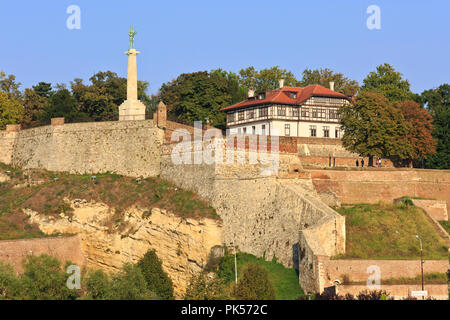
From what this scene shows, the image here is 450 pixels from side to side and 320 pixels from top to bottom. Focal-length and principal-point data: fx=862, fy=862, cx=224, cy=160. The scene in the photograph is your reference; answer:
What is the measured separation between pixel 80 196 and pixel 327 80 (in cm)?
4891

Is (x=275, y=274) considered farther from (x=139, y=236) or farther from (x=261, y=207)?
(x=139, y=236)

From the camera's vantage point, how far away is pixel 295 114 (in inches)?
3831

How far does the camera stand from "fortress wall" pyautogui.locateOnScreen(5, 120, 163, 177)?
83625mm

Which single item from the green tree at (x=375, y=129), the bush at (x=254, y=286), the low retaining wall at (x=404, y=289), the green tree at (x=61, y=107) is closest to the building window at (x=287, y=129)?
the green tree at (x=375, y=129)

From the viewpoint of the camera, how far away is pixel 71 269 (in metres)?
72.4

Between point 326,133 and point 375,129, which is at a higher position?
point 326,133

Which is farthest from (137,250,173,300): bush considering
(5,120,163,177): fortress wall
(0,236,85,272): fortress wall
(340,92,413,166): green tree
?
(340,92,413,166): green tree

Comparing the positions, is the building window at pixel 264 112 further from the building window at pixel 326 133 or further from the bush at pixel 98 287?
the bush at pixel 98 287

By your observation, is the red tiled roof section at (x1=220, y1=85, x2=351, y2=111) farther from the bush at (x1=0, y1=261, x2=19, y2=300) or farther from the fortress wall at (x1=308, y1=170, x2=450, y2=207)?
the bush at (x1=0, y1=261, x2=19, y2=300)

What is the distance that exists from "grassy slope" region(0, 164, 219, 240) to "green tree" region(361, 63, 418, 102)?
117 feet

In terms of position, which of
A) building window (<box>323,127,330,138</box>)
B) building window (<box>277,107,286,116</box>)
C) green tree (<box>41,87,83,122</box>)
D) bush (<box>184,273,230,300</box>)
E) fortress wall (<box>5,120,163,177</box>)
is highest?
green tree (<box>41,87,83,122</box>)

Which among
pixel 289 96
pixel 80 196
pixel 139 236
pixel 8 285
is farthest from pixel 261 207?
pixel 289 96
